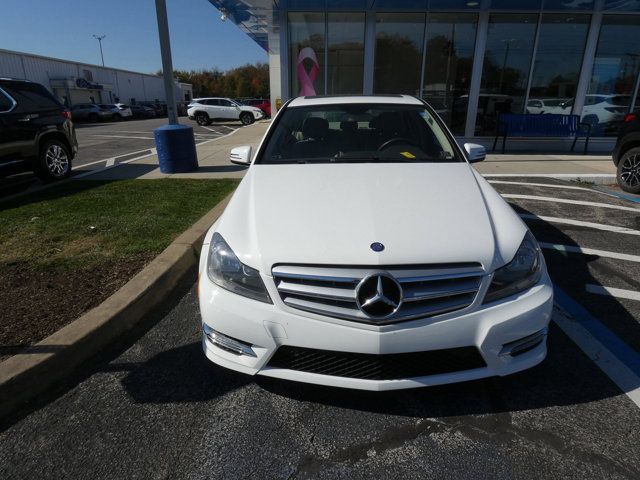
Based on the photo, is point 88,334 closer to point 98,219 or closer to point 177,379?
point 177,379

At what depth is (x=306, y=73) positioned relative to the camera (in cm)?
1211

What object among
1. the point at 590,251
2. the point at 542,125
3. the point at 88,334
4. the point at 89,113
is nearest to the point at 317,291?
the point at 88,334

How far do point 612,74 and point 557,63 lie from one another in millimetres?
1564

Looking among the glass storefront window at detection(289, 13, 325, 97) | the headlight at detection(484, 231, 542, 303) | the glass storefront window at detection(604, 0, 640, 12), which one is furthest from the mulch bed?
the glass storefront window at detection(604, 0, 640, 12)

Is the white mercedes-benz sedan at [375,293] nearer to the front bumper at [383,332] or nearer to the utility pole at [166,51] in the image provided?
the front bumper at [383,332]

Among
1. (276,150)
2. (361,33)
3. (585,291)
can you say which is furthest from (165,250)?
(361,33)

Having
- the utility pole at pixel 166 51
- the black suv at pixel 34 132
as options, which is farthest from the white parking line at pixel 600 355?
the black suv at pixel 34 132

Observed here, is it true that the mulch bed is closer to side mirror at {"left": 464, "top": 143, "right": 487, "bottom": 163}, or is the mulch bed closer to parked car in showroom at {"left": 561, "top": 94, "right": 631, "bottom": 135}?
side mirror at {"left": 464, "top": 143, "right": 487, "bottom": 163}

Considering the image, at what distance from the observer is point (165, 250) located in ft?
13.2

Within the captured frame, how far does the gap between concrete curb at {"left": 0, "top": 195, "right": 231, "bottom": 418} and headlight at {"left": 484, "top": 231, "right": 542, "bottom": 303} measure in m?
2.39

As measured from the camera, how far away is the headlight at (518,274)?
2047mm

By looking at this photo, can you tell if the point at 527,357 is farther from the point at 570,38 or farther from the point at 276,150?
the point at 570,38

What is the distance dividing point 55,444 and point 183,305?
1406 mm

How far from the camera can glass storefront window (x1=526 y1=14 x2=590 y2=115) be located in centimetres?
1127
